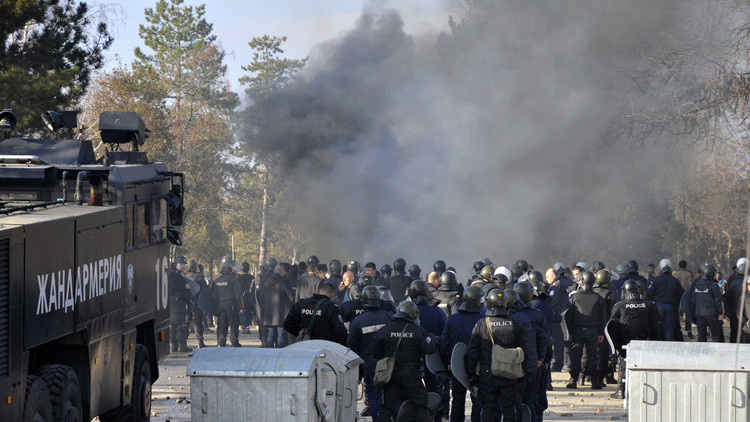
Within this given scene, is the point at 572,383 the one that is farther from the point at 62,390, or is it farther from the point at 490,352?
the point at 62,390

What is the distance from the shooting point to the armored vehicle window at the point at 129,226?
9.23m

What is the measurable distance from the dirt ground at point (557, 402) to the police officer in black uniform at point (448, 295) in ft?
4.06

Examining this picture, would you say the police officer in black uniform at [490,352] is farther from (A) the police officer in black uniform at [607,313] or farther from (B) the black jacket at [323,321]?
(A) the police officer in black uniform at [607,313]

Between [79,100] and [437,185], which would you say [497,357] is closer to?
[79,100]

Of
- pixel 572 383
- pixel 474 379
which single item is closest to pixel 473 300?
pixel 474 379

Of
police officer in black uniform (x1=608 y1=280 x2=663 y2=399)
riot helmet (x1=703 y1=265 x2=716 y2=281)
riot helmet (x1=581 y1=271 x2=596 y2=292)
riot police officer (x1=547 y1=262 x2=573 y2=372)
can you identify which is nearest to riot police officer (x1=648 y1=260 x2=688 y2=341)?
riot helmet (x1=703 y1=265 x2=716 y2=281)

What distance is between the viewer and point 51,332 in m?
7.22

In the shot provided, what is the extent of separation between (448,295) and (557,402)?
76.7 inches

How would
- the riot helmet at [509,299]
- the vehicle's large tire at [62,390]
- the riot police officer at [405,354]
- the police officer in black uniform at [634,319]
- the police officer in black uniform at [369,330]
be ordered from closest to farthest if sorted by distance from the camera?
the vehicle's large tire at [62,390], the riot police officer at [405,354], the riot helmet at [509,299], the police officer in black uniform at [369,330], the police officer in black uniform at [634,319]

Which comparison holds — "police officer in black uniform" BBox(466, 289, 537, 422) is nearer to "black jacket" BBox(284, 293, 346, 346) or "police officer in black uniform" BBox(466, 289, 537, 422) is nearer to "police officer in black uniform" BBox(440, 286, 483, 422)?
"police officer in black uniform" BBox(440, 286, 483, 422)

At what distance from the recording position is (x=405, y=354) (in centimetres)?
893

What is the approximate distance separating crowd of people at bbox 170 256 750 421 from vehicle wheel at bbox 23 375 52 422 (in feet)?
9.55

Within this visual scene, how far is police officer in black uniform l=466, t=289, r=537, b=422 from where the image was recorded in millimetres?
9016

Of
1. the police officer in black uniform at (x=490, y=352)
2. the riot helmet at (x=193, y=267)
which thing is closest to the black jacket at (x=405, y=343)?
the police officer in black uniform at (x=490, y=352)
